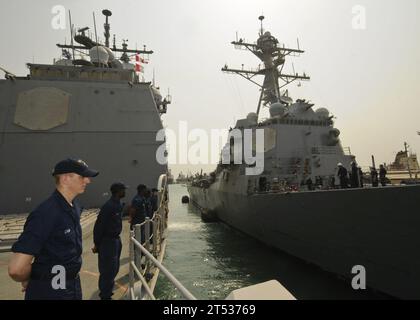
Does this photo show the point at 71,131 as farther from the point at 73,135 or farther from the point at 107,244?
the point at 107,244

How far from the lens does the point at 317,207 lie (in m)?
7.50

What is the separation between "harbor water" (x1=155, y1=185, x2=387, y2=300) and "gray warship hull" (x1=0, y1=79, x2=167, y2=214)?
11.2 ft

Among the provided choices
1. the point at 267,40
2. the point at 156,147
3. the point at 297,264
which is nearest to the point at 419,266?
the point at 297,264

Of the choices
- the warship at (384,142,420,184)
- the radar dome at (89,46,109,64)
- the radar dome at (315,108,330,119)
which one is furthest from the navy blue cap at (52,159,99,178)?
the radar dome at (315,108,330,119)

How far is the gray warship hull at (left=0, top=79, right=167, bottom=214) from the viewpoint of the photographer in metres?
10.2

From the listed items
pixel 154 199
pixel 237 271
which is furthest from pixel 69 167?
pixel 237 271

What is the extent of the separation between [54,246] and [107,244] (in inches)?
77.1

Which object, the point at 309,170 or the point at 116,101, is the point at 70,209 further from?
the point at 309,170

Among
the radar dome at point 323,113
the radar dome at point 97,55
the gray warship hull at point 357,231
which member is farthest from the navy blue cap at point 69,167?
the radar dome at point 323,113

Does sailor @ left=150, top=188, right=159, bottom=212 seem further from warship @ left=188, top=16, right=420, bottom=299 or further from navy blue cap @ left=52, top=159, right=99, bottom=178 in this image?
navy blue cap @ left=52, top=159, right=99, bottom=178

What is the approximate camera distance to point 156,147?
11383mm

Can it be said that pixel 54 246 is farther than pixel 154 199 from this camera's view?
Answer: No

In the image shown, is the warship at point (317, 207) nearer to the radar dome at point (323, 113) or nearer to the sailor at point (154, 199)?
the radar dome at point (323, 113)

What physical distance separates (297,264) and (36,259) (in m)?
8.34
